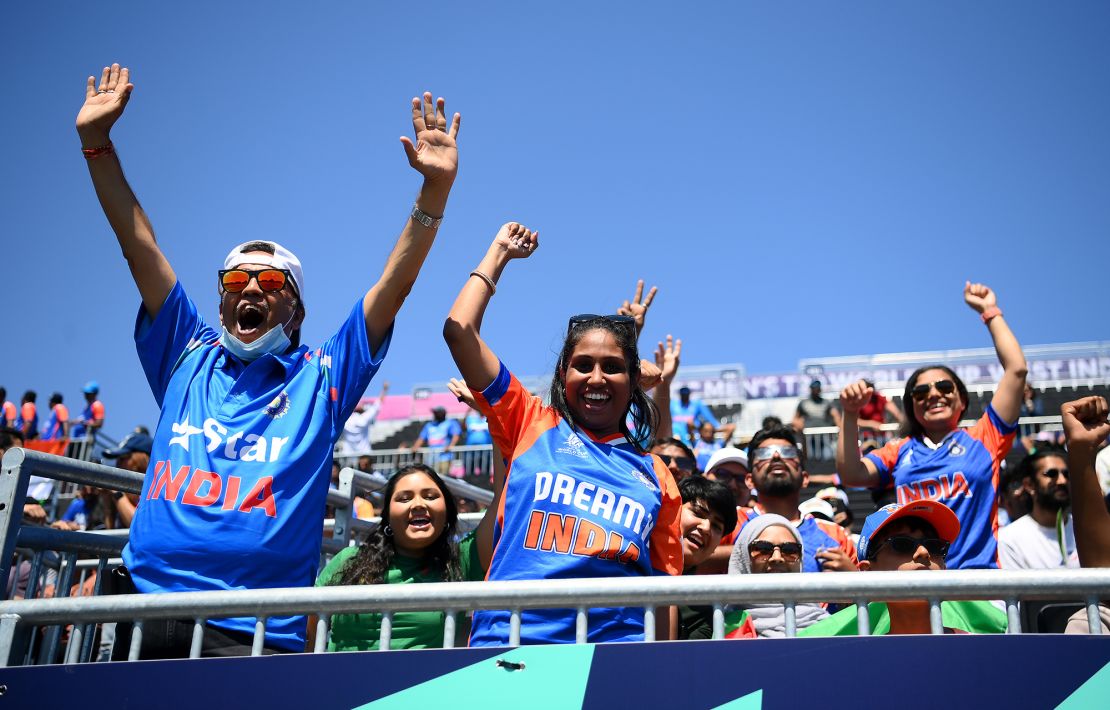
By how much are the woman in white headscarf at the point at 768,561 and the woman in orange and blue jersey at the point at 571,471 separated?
85 centimetres

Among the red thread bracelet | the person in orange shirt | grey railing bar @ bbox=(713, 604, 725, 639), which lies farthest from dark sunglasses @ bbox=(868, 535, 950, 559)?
the person in orange shirt

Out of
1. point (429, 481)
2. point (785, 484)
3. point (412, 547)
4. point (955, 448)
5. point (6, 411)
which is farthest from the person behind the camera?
point (6, 411)

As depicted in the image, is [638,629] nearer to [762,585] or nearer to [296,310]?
[762,585]

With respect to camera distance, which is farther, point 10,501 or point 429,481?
point 429,481

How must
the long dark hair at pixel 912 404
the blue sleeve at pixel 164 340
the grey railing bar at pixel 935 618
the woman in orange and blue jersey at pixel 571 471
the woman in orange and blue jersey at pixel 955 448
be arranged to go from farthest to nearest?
the long dark hair at pixel 912 404, the woman in orange and blue jersey at pixel 955 448, the blue sleeve at pixel 164 340, the woman in orange and blue jersey at pixel 571 471, the grey railing bar at pixel 935 618

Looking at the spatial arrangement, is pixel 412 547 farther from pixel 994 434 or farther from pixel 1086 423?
pixel 994 434

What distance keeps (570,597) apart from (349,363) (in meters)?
1.41

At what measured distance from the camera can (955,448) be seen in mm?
5078

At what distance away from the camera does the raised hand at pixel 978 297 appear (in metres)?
5.64

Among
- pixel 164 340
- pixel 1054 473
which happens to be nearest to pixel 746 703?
pixel 164 340

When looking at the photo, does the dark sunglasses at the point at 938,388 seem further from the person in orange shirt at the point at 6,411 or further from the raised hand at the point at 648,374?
the person in orange shirt at the point at 6,411

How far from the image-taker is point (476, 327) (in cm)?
349

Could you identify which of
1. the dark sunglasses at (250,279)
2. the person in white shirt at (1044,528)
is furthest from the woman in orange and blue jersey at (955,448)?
the dark sunglasses at (250,279)

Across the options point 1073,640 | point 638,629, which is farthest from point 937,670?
point 638,629
